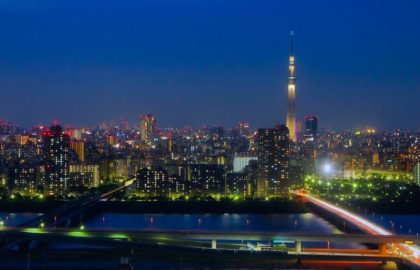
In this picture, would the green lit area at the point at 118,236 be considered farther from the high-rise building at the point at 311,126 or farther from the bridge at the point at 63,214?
the high-rise building at the point at 311,126

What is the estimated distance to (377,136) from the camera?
36.7 meters

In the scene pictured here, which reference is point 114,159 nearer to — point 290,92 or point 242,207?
point 290,92

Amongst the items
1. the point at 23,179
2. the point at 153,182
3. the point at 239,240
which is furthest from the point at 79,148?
the point at 239,240

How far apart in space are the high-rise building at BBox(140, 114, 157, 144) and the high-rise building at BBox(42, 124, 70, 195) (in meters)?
10.8

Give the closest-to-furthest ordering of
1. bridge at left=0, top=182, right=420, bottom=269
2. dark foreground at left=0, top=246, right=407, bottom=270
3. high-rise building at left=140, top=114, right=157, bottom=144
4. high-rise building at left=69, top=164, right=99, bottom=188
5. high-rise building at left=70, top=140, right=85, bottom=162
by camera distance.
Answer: dark foreground at left=0, top=246, right=407, bottom=270 → bridge at left=0, top=182, right=420, bottom=269 → high-rise building at left=69, top=164, right=99, bottom=188 → high-rise building at left=70, top=140, right=85, bottom=162 → high-rise building at left=140, top=114, right=157, bottom=144

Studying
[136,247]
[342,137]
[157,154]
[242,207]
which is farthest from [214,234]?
[342,137]

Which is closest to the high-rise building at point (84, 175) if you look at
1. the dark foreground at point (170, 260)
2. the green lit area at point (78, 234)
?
the green lit area at point (78, 234)

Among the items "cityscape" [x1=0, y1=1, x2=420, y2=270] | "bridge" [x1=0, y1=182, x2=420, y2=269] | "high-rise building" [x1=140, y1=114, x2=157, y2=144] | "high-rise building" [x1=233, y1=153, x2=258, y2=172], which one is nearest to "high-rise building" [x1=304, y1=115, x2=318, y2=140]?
"cityscape" [x1=0, y1=1, x2=420, y2=270]

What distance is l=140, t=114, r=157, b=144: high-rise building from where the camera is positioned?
3366cm

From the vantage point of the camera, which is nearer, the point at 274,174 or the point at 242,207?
the point at 242,207

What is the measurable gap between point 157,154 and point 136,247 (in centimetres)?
1928

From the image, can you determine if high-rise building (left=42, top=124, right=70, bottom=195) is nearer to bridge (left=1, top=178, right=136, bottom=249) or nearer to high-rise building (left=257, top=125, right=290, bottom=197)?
bridge (left=1, top=178, right=136, bottom=249)

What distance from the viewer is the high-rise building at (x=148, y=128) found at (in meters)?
33.7

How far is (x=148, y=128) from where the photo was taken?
112 feet
